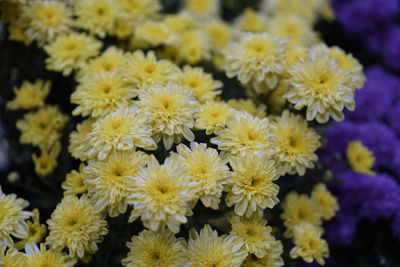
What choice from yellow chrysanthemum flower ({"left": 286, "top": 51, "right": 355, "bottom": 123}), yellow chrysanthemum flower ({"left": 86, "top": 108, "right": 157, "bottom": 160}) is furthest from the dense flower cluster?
yellow chrysanthemum flower ({"left": 86, "top": 108, "right": 157, "bottom": 160})

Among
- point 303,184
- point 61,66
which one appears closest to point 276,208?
point 303,184

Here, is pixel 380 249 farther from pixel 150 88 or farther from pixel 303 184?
pixel 150 88

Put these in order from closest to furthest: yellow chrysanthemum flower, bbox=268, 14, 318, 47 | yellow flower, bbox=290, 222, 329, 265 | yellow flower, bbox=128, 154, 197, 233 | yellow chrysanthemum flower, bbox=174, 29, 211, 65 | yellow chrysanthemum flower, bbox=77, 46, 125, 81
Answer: yellow flower, bbox=128, 154, 197, 233 < yellow flower, bbox=290, 222, 329, 265 < yellow chrysanthemum flower, bbox=77, 46, 125, 81 < yellow chrysanthemum flower, bbox=174, 29, 211, 65 < yellow chrysanthemum flower, bbox=268, 14, 318, 47

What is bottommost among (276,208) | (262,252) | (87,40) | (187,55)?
(276,208)

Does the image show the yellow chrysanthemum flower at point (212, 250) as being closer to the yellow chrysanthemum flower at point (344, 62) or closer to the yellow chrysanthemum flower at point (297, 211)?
the yellow chrysanthemum flower at point (297, 211)

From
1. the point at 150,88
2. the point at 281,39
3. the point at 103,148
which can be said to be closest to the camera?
the point at 103,148

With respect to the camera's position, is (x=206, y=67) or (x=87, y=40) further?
(x=206, y=67)

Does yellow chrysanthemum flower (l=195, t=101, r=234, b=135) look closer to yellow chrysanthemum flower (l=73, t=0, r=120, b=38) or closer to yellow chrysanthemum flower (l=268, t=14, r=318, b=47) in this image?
yellow chrysanthemum flower (l=73, t=0, r=120, b=38)
